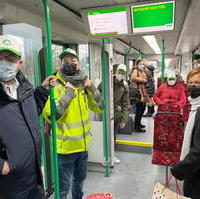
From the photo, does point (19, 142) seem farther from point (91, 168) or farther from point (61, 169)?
point (91, 168)

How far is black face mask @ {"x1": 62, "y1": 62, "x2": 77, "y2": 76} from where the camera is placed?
1.85 meters

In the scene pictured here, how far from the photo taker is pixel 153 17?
2.77 m

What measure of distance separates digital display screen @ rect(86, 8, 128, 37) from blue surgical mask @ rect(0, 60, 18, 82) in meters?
1.83

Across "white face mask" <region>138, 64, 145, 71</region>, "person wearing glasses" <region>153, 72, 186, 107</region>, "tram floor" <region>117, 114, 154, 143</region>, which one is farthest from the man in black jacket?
"white face mask" <region>138, 64, 145, 71</region>

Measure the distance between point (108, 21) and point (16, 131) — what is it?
6.96 ft

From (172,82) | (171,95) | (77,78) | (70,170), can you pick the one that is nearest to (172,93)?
(171,95)

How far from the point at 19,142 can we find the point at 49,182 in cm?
175

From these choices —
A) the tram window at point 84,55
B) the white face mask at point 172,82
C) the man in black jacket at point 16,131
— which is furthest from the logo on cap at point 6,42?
the white face mask at point 172,82

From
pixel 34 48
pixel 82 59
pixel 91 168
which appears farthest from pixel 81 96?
pixel 82 59

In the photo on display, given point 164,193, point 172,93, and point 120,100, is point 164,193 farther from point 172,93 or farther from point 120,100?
point 172,93

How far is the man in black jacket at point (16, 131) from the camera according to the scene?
1200 mm

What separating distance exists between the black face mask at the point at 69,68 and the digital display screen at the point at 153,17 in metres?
1.39

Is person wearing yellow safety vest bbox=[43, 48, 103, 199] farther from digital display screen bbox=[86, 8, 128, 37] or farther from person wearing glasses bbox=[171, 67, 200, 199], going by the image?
digital display screen bbox=[86, 8, 128, 37]

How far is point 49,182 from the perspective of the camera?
9.09 feet
